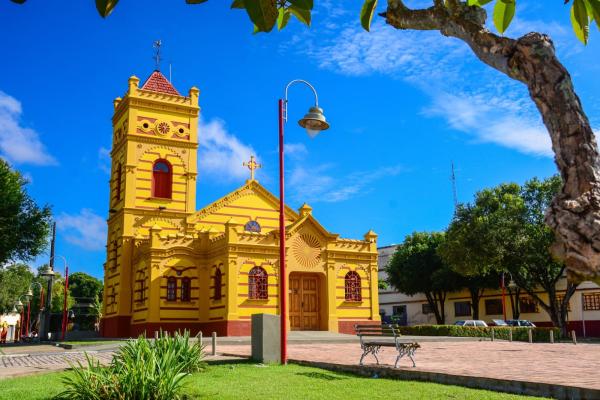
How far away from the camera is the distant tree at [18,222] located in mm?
32844

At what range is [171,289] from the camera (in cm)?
3275

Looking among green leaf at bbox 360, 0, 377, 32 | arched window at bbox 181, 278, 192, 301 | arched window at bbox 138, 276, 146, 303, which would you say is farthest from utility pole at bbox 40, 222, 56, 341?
green leaf at bbox 360, 0, 377, 32

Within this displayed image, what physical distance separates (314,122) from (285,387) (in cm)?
767

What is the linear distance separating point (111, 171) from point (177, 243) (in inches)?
374

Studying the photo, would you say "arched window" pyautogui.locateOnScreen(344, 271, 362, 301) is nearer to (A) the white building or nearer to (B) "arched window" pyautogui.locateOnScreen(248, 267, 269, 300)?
(B) "arched window" pyautogui.locateOnScreen(248, 267, 269, 300)

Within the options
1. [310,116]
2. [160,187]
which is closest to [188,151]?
[160,187]

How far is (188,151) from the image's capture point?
124 feet

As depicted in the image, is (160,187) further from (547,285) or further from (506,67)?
(506,67)

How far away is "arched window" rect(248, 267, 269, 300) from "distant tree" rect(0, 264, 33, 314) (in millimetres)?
40248

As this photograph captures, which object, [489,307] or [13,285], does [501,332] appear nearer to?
[489,307]

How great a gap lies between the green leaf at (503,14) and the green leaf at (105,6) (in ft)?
6.47

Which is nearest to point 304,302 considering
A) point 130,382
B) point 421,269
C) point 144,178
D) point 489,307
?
point 144,178

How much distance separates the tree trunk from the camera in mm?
2547

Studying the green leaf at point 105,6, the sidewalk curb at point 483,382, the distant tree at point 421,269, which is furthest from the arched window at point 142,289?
the green leaf at point 105,6
